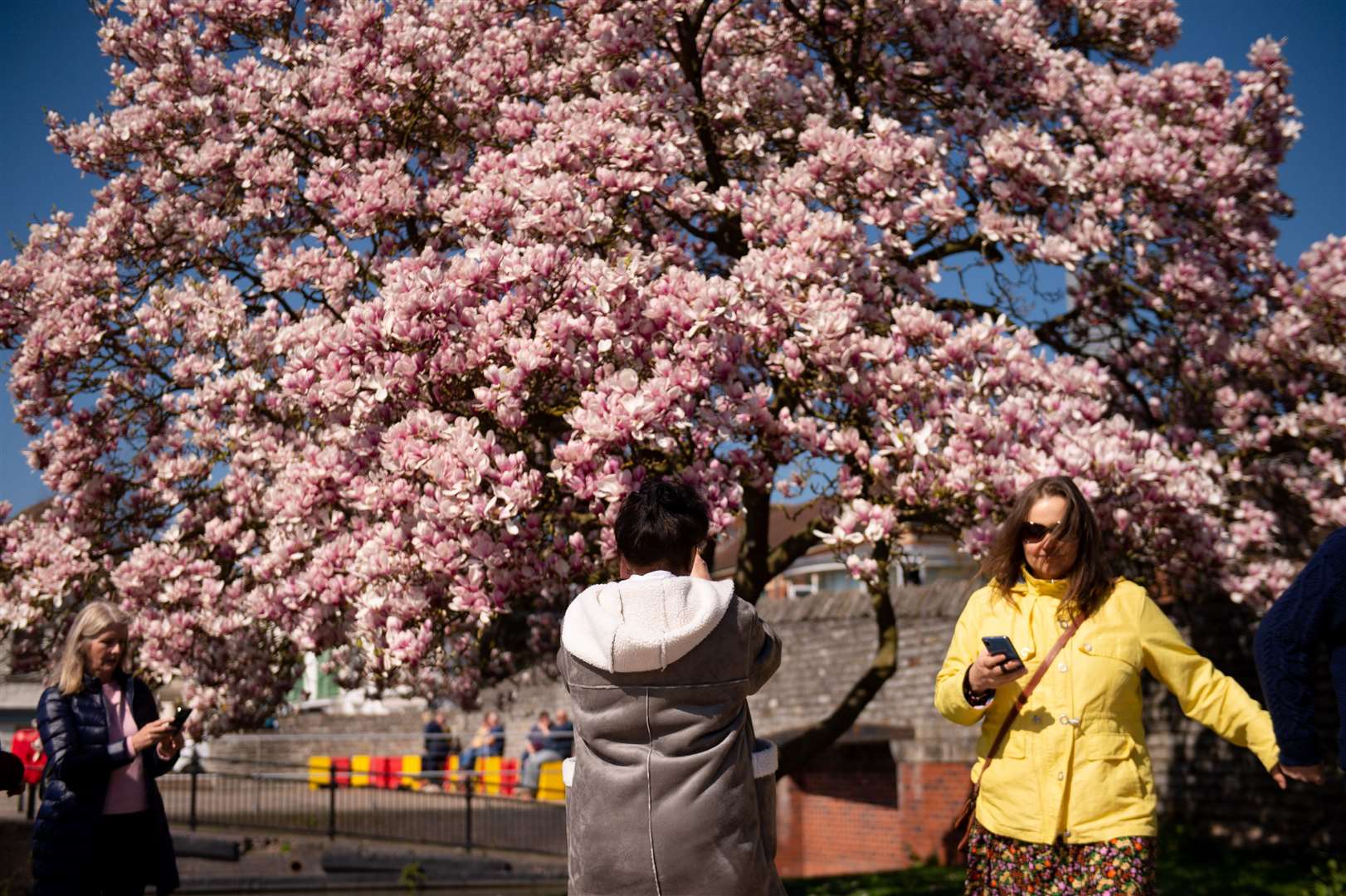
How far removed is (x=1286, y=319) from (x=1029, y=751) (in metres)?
6.32

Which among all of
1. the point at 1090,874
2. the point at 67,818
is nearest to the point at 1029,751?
the point at 1090,874

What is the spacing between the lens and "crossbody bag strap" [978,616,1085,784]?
4336mm

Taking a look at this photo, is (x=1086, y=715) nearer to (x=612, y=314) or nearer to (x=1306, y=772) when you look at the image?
(x=1306, y=772)

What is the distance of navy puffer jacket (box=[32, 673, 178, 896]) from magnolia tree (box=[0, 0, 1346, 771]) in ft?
4.46

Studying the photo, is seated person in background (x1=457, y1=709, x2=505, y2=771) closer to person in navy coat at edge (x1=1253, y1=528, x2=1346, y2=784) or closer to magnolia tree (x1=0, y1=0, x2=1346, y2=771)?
magnolia tree (x1=0, y1=0, x2=1346, y2=771)

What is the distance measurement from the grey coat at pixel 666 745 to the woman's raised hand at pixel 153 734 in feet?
9.31

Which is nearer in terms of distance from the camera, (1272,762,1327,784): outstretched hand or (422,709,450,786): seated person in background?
(1272,762,1327,784): outstretched hand

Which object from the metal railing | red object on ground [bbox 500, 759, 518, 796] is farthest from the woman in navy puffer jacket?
red object on ground [bbox 500, 759, 518, 796]

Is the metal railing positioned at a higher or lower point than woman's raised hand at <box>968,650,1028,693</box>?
lower

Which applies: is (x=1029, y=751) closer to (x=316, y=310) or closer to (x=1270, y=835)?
(x=316, y=310)

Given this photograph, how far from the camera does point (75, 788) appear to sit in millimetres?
5805

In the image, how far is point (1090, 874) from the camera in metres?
4.12

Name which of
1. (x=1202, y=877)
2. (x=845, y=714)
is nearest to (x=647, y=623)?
(x=845, y=714)

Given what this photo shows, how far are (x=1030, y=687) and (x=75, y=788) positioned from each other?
4.12 metres
